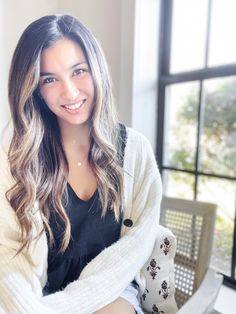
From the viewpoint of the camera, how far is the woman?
757 mm

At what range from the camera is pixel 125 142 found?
A: 3.06 ft

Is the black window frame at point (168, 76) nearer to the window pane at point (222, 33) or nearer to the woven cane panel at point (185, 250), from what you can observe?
the window pane at point (222, 33)

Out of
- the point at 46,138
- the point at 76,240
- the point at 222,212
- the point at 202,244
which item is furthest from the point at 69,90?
the point at 222,212

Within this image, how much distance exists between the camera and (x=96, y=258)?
823 mm

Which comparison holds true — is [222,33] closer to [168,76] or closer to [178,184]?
[168,76]

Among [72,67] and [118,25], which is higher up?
[118,25]

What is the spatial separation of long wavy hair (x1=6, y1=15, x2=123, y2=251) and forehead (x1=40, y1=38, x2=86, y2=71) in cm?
1

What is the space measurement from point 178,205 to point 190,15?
85 cm

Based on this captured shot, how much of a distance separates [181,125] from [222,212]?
1.40ft

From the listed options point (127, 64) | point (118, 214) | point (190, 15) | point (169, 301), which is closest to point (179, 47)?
point (190, 15)

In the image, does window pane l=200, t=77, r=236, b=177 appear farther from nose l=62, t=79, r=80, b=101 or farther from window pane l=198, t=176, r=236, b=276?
nose l=62, t=79, r=80, b=101

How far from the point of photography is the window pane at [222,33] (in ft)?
3.86

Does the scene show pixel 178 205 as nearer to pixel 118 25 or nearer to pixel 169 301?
pixel 169 301

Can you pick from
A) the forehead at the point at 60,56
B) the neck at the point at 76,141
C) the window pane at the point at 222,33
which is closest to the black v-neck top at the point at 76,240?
the neck at the point at 76,141
